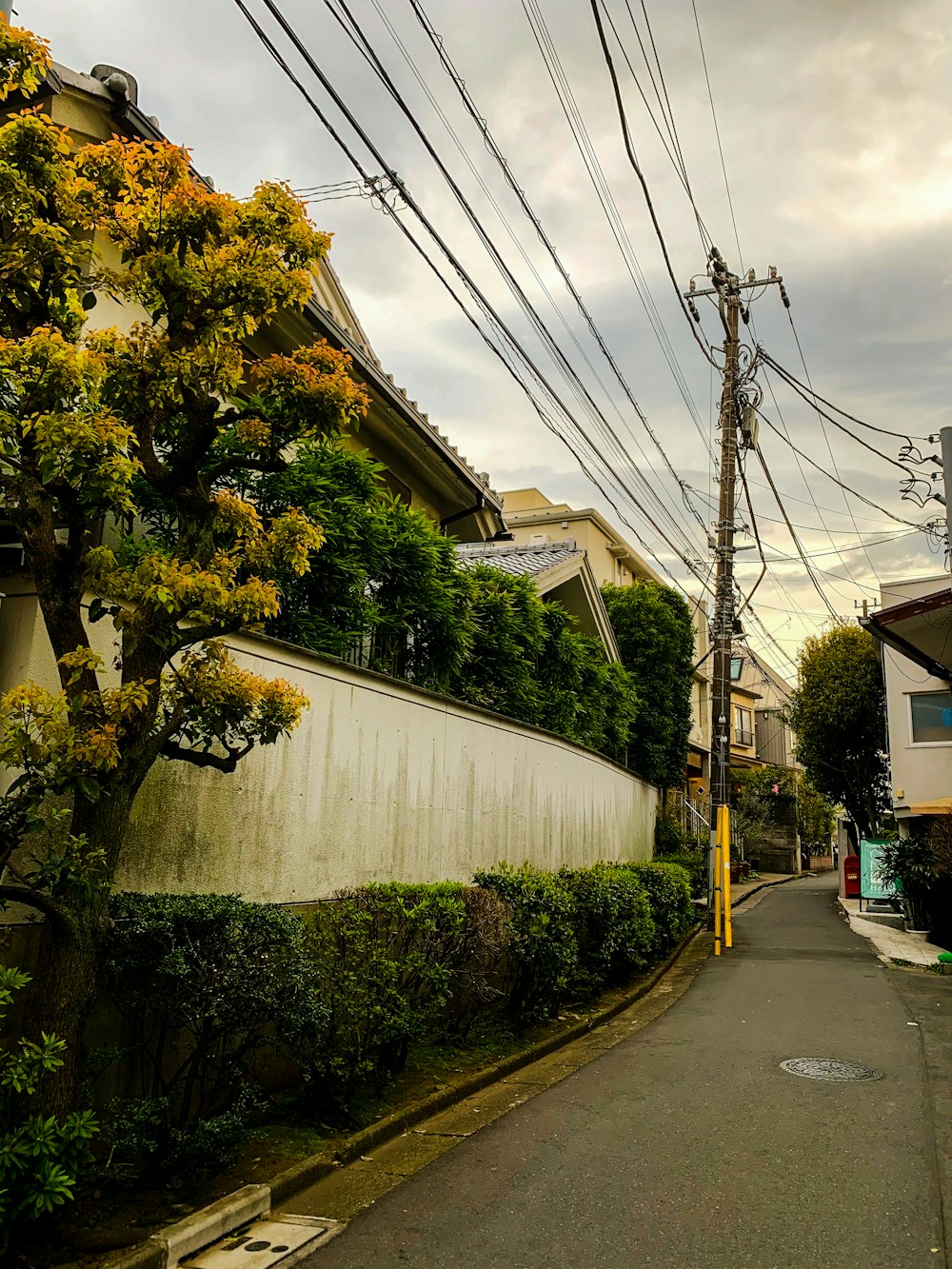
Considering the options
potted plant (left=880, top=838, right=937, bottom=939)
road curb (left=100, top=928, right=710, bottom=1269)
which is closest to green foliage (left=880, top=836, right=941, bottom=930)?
potted plant (left=880, top=838, right=937, bottom=939)

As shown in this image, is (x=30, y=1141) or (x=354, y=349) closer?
(x=30, y=1141)

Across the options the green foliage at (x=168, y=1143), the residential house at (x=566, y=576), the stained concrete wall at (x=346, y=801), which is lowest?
the green foliage at (x=168, y=1143)

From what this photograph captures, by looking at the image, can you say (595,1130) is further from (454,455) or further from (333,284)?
(333,284)

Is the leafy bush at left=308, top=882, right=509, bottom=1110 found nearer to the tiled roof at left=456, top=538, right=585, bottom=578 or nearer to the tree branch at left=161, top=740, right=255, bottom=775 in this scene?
the tree branch at left=161, top=740, right=255, bottom=775

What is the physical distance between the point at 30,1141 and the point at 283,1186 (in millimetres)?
1522

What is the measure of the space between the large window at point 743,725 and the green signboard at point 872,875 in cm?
2799

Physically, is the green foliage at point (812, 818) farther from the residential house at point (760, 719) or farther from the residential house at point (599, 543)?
the residential house at point (599, 543)

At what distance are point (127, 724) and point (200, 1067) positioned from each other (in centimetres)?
203

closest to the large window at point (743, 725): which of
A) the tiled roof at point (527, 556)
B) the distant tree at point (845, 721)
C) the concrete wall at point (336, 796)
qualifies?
the distant tree at point (845, 721)

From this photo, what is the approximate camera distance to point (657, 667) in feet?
73.7

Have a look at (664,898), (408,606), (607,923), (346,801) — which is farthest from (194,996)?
(664,898)

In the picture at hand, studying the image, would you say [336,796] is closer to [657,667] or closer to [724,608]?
[724,608]

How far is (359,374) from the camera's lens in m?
10.3

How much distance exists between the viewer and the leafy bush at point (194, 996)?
473 centimetres
